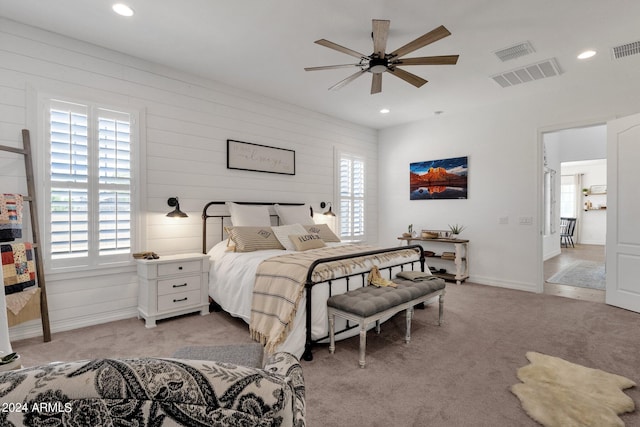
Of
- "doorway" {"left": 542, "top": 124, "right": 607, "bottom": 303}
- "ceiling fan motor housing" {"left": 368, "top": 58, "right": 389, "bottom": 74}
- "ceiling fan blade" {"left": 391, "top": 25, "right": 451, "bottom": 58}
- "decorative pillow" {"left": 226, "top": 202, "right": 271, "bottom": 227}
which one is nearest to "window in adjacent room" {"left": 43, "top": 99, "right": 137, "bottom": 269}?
"decorative pillow" {"left": 226, "top": 202, "right": 271, "bottom": 227}

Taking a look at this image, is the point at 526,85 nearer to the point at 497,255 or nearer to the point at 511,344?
the point at 497,255

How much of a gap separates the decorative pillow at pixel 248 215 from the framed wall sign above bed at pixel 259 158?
61cm

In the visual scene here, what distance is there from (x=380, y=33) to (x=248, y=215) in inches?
106

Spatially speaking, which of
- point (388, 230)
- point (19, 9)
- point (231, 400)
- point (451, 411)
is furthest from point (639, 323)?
point (19, 9)

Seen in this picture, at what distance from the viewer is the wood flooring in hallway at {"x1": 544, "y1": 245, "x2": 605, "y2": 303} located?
14.6 ft

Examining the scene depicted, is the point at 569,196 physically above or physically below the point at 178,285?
above

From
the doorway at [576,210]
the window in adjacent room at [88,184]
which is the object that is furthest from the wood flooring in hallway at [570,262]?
the window in adjacent room at [88,184]

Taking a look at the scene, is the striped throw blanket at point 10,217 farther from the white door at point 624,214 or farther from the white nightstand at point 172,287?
the white door at point 624,214

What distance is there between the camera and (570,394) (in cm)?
204

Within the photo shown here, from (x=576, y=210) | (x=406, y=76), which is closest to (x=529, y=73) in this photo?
(x=406, y=76)

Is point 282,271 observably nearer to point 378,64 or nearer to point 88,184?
point 378,64

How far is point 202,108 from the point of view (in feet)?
13.5

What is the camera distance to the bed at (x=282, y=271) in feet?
8.35

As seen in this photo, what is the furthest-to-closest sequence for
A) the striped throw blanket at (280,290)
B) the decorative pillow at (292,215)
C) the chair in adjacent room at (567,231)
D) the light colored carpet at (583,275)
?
the chair in adjacent room at (567,231), the light colored carpet at (583,275), the decorative pillow at (292,215), the striped throw blanket at (280,290)
